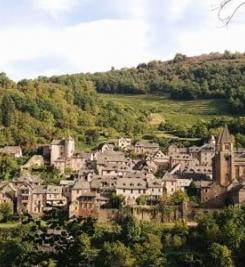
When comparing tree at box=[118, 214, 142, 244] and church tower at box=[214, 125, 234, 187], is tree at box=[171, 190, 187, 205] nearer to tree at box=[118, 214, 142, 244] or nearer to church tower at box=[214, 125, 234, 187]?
church tower at box=[214, 125, 234, 187]

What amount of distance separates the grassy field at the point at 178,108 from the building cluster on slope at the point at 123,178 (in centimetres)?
2424

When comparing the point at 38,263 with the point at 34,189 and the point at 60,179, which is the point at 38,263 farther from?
the point at 60,179

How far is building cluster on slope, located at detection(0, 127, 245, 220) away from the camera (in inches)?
2153

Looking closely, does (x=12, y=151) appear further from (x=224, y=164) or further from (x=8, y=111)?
(x=224, y=164)

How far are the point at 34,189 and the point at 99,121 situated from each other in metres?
36.8

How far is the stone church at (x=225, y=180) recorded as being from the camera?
54.3m

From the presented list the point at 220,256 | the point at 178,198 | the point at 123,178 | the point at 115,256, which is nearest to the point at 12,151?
the point at 123,178

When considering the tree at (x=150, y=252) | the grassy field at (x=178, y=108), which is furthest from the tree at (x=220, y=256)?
the grassy field at (x=178, y=108)

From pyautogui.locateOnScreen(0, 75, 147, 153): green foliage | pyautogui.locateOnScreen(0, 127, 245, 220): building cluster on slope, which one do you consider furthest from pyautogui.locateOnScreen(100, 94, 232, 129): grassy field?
pyautogui.locateOnScreen(0, 127, 245, 220): building cluster on slope

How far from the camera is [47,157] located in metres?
73.6

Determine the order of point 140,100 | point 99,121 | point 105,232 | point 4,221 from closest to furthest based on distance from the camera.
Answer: point 105,232, point 4,221, point 99,121, point 140,100

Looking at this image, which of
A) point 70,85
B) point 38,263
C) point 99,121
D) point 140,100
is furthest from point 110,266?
point 140,100

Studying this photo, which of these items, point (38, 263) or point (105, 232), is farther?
point (105, 232)

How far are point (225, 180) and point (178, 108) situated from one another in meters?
53.6
